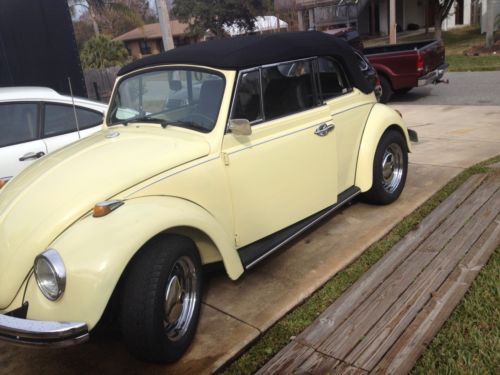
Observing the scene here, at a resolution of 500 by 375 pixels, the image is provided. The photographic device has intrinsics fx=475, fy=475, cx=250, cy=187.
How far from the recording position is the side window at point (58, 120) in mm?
4934

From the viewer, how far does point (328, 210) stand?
13.7 feet

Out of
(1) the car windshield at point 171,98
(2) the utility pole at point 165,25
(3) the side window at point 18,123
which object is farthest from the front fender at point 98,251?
(2) the utility pole at point 165,25

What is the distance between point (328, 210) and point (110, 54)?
2637 centimetres

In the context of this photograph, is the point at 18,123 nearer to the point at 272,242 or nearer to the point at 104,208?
the point at 104,208

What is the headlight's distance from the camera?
239 cm

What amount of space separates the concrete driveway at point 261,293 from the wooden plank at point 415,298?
61cm

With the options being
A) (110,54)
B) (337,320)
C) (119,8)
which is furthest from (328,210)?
(110,54)

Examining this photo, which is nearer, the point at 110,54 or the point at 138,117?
the point at 138,117

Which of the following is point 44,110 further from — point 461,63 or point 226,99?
point 461,63

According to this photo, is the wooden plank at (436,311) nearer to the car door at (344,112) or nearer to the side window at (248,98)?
the car door at (344,112)

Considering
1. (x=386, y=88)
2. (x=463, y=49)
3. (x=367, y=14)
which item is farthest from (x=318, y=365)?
(x=367, y=14)

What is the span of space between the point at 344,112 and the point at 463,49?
18313 millimetres

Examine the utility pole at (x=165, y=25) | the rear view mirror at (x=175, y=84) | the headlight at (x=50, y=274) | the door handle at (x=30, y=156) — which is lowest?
the headlight at (x=50, y=274)

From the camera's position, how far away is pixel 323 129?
393 centimetres
